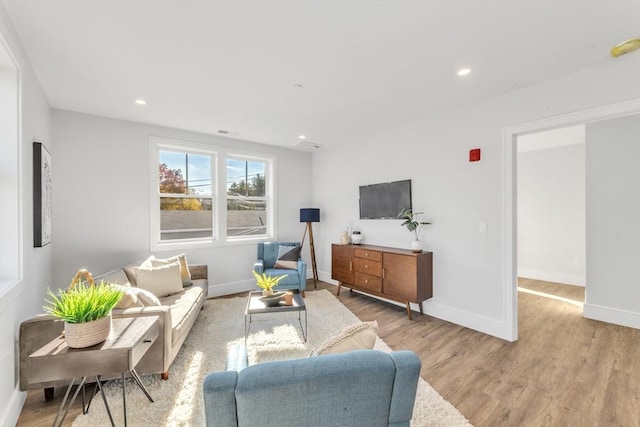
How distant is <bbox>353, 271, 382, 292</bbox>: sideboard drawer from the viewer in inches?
149

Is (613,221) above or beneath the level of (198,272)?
above

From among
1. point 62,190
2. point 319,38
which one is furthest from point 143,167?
point 319,38

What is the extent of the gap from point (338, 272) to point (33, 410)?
343cm

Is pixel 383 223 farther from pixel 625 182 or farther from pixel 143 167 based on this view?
pixel 143 167

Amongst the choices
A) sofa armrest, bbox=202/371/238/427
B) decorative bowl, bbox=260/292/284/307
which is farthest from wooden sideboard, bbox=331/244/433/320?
sofa armrest, bbox=202/371/238/427

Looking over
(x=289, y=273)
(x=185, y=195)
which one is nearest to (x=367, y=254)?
(x=289, y=273)

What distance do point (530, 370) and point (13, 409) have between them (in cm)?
383

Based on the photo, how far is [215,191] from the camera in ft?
14.7

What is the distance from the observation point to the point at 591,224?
3512 mm

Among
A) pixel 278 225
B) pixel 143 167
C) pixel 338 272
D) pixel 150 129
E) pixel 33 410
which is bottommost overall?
pixel 33 410

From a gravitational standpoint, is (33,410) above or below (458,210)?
below

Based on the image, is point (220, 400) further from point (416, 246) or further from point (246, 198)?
point (246, 198)

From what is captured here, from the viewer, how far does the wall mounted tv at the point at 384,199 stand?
392cm

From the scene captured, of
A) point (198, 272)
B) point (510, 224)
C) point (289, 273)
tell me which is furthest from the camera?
point (289, 273)
